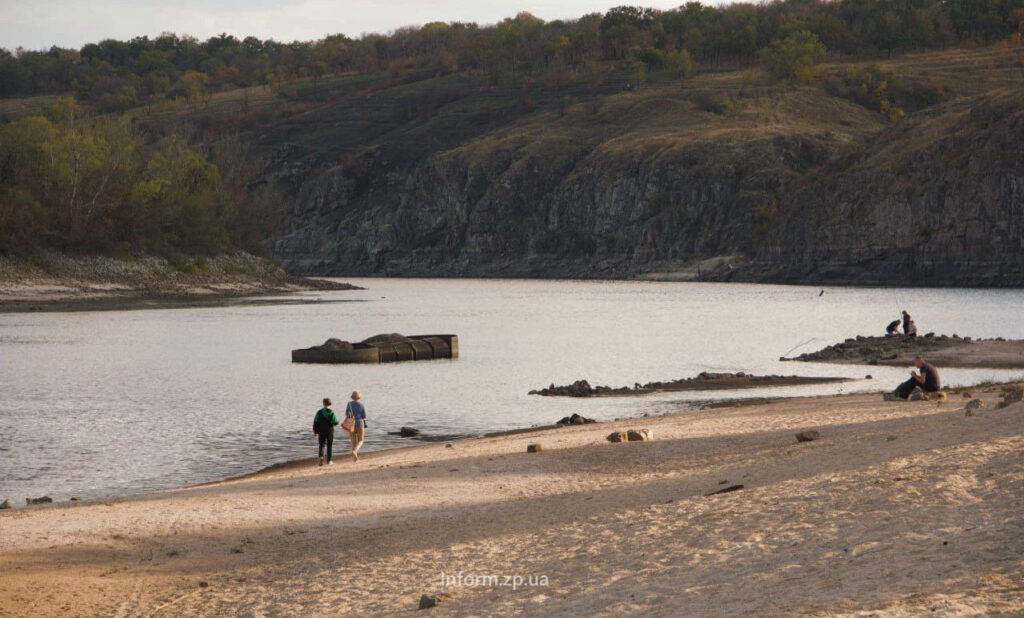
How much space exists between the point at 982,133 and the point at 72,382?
140 m

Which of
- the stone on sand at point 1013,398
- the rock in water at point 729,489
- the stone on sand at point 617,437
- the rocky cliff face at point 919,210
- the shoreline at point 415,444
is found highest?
the rocky cliff face at point 919,210

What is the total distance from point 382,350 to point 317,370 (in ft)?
15.8

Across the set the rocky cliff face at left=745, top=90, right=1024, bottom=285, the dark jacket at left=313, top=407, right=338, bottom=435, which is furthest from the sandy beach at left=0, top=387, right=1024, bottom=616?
the rocky cliff face at left=745, top=90, right=1024, bottom=285

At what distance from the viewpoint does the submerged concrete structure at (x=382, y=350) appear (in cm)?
5888

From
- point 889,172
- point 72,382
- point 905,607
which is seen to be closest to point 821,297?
point 889,172

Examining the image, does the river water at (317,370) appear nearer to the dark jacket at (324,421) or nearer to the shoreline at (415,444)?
the shoreline at (415,444)

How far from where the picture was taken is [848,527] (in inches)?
579

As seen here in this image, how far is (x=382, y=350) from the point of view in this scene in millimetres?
60188

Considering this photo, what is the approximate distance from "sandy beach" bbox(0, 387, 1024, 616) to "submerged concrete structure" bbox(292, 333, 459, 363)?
33.9m

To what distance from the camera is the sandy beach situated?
12750 mm

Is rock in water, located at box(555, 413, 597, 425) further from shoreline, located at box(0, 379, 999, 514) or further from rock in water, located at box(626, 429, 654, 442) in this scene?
rock in water, located at box(626, 429, 654, 442)

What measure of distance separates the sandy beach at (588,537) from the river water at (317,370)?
6509 millimetres

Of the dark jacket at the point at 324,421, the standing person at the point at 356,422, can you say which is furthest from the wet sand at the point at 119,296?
the dark jacket at the point at 324,421

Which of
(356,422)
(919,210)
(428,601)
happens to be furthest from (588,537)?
(919,210)
